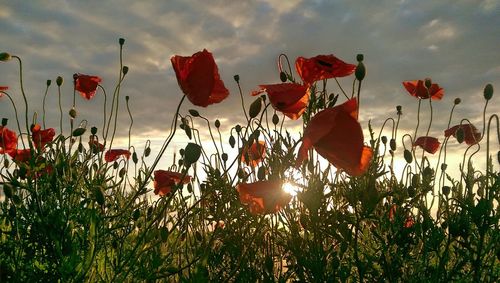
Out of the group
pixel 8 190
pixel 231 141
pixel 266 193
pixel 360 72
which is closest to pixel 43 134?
pixel 8 190

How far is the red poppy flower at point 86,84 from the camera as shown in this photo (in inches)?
148

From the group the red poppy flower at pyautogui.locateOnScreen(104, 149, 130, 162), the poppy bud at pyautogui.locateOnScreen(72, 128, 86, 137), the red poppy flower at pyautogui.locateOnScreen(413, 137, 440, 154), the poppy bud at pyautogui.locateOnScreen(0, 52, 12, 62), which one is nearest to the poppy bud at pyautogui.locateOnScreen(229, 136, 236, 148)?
the red poppy flower at pyautogui.locateOnScreen(104, 149, 130, 162)

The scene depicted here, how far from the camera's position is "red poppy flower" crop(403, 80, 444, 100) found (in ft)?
12.1

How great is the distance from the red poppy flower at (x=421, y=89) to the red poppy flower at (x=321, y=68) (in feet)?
4.30

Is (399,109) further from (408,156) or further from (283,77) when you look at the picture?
(283,77)

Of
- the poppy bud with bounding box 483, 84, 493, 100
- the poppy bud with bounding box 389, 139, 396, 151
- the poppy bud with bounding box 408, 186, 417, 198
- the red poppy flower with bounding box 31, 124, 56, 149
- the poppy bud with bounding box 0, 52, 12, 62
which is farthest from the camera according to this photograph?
the poppy bud with bounding box 389, 139, 396, 151

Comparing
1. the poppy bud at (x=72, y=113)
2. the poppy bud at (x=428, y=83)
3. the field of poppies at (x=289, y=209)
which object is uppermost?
the poppy bud at (x=428, y=83)

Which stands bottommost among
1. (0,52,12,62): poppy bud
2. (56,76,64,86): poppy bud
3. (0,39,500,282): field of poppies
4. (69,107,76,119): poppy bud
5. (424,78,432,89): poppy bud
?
(0,39,500,282): field of poppies

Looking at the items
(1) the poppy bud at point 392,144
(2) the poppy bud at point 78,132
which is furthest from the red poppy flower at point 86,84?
(1) the poppy bud at point 392,144

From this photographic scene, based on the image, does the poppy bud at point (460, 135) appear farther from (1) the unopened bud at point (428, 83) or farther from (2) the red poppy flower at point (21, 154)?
(2) the red poppy flower at point (21, 154)

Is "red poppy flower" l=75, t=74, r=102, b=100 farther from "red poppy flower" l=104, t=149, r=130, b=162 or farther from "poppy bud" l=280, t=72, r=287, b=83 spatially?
"poppy bud" l=280, t=72, r=287, b=83

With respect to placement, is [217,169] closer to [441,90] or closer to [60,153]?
[60,153]

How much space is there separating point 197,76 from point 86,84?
1.74 metres

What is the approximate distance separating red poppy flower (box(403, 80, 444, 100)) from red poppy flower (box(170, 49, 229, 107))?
1911 mm
